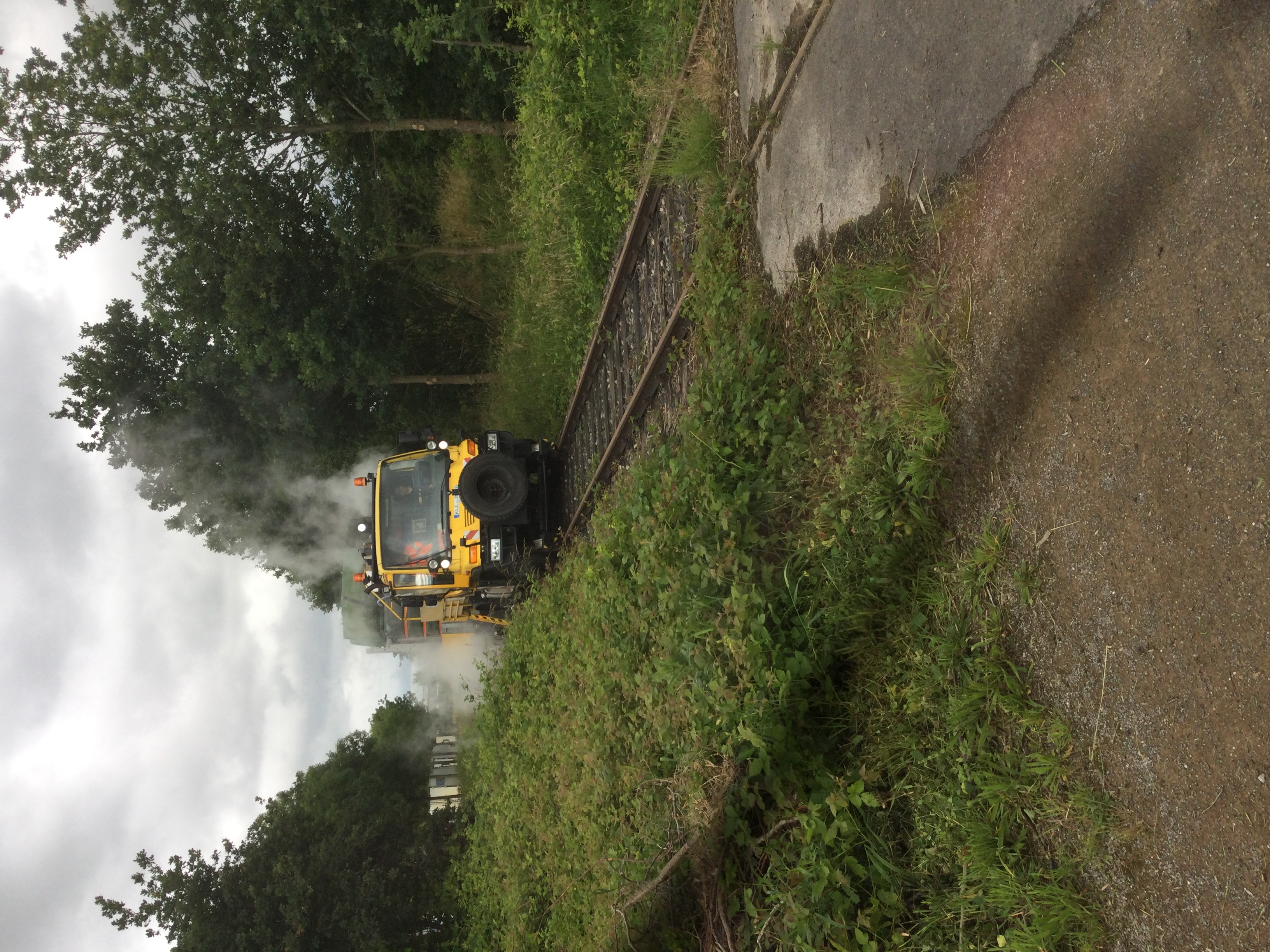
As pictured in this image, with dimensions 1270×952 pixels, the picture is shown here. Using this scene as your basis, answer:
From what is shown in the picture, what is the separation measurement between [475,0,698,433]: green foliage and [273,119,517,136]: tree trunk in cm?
41

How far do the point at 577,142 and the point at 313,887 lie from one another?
11299 mm

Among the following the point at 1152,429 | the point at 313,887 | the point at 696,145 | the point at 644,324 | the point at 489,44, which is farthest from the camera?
the point at 313,887

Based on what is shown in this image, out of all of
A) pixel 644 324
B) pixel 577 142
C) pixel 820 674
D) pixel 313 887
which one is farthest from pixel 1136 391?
pixel 313 887

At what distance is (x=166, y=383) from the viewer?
40.2ft

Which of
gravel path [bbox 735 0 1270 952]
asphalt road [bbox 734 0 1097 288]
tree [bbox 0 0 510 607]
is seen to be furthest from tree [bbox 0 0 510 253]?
gravel path [bbox 735 0 1270 952]

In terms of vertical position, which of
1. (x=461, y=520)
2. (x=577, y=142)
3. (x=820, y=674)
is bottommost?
(x=820, y=674)

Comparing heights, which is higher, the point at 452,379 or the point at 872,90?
the point at 452,379

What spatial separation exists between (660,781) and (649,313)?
380 cm

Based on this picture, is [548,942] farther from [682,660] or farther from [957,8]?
[957,8]

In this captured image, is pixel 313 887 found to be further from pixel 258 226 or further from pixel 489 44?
pixel 489 44

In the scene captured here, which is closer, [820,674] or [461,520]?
[820,674]

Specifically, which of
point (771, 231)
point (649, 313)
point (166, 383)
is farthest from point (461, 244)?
point (771, 231)

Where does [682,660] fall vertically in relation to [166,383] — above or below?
below

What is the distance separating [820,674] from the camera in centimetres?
397
